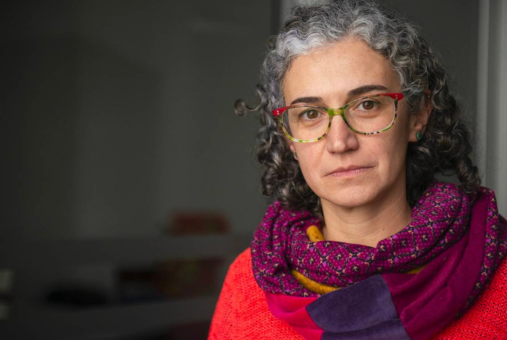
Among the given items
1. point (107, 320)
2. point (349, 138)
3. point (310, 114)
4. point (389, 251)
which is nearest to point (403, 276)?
point (389, 251)

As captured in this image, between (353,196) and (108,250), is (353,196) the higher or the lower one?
the lower one

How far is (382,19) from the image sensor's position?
57.6 inches

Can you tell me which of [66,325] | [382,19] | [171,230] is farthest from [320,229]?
[171,230]

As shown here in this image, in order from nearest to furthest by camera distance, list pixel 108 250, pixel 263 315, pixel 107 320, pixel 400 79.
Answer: pixel 400 79
pixel 263 315
pixel 107 320
pixel 108 250

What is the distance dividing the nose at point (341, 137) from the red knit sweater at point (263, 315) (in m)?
0.50

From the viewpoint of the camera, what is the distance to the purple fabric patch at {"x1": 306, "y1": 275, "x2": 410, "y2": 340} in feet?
4.21

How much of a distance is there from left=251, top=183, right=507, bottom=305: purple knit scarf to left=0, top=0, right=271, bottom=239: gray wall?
2069 millimetres

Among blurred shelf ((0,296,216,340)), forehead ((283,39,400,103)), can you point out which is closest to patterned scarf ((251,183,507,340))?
forehead ((283,39,400,103))

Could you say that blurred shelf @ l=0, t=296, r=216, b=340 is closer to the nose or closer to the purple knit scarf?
the purple knit scarf

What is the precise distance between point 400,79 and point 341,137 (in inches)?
9.6

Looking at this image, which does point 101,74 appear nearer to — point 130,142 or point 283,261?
point 130,142

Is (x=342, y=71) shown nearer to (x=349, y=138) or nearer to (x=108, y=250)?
(x=349, y=138)

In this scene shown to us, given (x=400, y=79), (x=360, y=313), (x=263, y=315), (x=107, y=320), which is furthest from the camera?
(x=107, y=320)

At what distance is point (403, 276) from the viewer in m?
1.34
